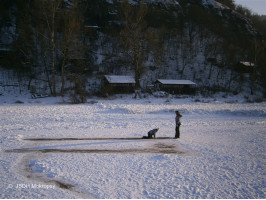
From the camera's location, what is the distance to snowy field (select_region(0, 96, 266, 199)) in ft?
15.7

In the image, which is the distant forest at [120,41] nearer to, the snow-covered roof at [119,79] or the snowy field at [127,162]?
the snow-covered roof at [119,79]

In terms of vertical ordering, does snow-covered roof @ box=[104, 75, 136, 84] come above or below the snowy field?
above

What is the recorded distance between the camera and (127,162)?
6332 millimetres

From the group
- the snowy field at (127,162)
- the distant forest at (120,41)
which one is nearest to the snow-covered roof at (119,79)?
the distant forest at (120,41)

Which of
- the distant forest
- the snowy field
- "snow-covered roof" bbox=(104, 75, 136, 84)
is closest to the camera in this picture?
the snowy field

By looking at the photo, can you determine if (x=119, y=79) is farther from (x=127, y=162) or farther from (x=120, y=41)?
(x=127, y=162)

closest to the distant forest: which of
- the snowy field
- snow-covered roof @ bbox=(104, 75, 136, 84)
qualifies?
snow-covered roof @ bbox=(104, 75, 136, 84)

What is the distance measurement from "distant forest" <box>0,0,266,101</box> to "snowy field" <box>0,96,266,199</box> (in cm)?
→ 1414

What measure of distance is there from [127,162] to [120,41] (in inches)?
1620

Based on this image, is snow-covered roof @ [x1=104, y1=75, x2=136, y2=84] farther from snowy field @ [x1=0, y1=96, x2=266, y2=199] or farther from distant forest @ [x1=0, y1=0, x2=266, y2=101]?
snowy field @ [x1=0, y1=96, x2=266, y2=199]

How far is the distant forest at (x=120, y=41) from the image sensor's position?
101ft

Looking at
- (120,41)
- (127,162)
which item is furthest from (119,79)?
(127,162)

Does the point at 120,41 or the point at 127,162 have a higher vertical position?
the point at 120,41

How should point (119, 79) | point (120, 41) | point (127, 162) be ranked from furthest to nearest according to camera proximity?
point (120, 41) < point (119, 79) < point (127, 162)
